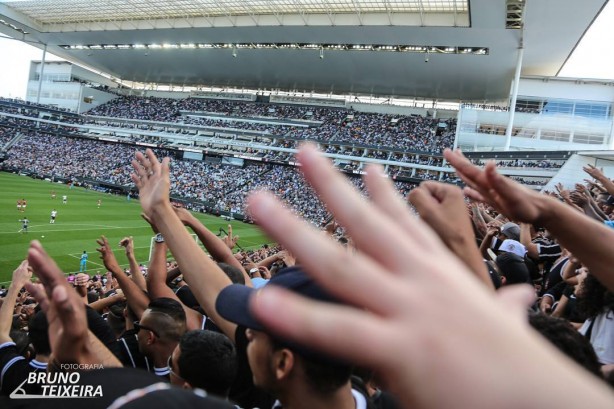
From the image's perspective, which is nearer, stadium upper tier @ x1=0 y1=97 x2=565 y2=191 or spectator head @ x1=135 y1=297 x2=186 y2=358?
spectator head @ x1=135 y1=297 x2=186 y2=358

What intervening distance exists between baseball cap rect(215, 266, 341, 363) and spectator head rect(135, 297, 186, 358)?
131cm

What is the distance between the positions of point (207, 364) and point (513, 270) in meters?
3.16

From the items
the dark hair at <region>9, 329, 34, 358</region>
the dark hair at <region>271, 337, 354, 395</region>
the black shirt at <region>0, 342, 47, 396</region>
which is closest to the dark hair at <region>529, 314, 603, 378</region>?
the dark hair at <region>271, 337, 354, 395</region>

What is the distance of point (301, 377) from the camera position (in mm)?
1432

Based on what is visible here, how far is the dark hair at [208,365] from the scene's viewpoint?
2.07 m

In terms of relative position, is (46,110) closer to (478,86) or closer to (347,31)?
(347,31)

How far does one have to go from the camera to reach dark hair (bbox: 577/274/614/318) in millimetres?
2844

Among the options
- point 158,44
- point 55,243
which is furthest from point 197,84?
point 55,243

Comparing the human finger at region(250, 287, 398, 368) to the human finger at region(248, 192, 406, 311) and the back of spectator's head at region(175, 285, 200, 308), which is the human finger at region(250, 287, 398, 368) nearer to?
the human finger at region(248, 192, 406, 311)

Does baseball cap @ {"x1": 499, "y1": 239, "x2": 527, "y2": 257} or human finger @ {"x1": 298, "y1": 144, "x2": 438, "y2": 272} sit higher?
human finger @ {"x1": 298, "y1": 144, "x2": 438, "y2": 272}

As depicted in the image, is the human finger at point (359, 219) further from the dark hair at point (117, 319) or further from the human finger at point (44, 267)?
the dark hair at point (117, 319)

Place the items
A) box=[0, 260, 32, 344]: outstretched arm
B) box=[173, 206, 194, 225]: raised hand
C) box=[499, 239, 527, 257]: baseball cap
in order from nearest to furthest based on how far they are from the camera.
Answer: box=[0, 260, 32, 344]: outstretched arm, box=[173, 206, 194, 225]: raised hand, box=[499, 239, 527, 257]: baseball cap

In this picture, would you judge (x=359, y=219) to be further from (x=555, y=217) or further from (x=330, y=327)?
(x=555, y=217)

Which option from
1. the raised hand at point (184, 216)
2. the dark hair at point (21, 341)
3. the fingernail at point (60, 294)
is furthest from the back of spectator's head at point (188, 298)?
the fingernail at point (60, 294)
